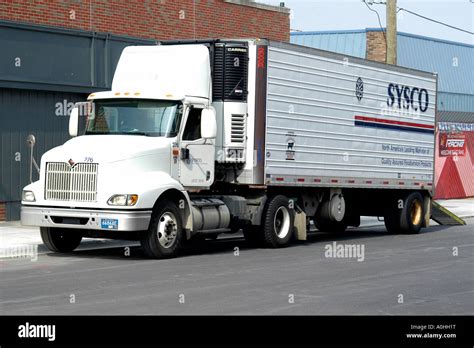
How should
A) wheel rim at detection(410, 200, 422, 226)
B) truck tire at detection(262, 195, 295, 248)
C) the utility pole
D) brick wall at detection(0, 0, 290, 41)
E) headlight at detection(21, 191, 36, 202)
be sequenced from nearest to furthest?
headlight at detection(21, 191, 36, 202)
truck tire at detection(262, 195, 295, 248)
brick wall at detection(0, 0, 290, 41)
wheel rim at detection(410, 200, 422, 226)
the utility pole

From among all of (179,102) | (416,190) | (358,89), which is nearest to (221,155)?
(179,102)

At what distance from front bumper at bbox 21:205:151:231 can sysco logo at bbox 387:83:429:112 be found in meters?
9.08

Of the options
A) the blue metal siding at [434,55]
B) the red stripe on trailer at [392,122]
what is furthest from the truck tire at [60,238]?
the blue metal siding at [434,55]

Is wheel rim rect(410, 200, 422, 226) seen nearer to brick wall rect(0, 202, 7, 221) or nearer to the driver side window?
the driver side window

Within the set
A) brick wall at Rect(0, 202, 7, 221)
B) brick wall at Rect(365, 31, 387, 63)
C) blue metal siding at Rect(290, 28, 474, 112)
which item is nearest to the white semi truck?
brick wall at Rect(0, 202, 7, 221)

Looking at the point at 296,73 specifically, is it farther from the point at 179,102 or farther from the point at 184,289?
the point at 184,289

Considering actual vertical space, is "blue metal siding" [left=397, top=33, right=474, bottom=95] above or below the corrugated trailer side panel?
above

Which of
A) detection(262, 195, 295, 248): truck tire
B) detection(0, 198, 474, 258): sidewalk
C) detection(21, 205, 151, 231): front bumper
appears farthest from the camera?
detection(262, 195, 295, 248): truck tire

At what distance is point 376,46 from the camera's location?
43.4 metres

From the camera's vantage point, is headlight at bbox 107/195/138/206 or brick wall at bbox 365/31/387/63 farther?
brick wall at bbox 365/31/387/63

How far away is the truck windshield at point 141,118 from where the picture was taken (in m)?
17.8

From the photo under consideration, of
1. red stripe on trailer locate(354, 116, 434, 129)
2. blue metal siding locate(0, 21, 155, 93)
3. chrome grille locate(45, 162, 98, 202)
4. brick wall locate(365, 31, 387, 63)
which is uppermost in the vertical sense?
brick wall locate(365, 31, 387, 63)

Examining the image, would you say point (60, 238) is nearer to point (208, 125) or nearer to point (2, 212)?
point (208, 125)

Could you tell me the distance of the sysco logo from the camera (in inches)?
939
